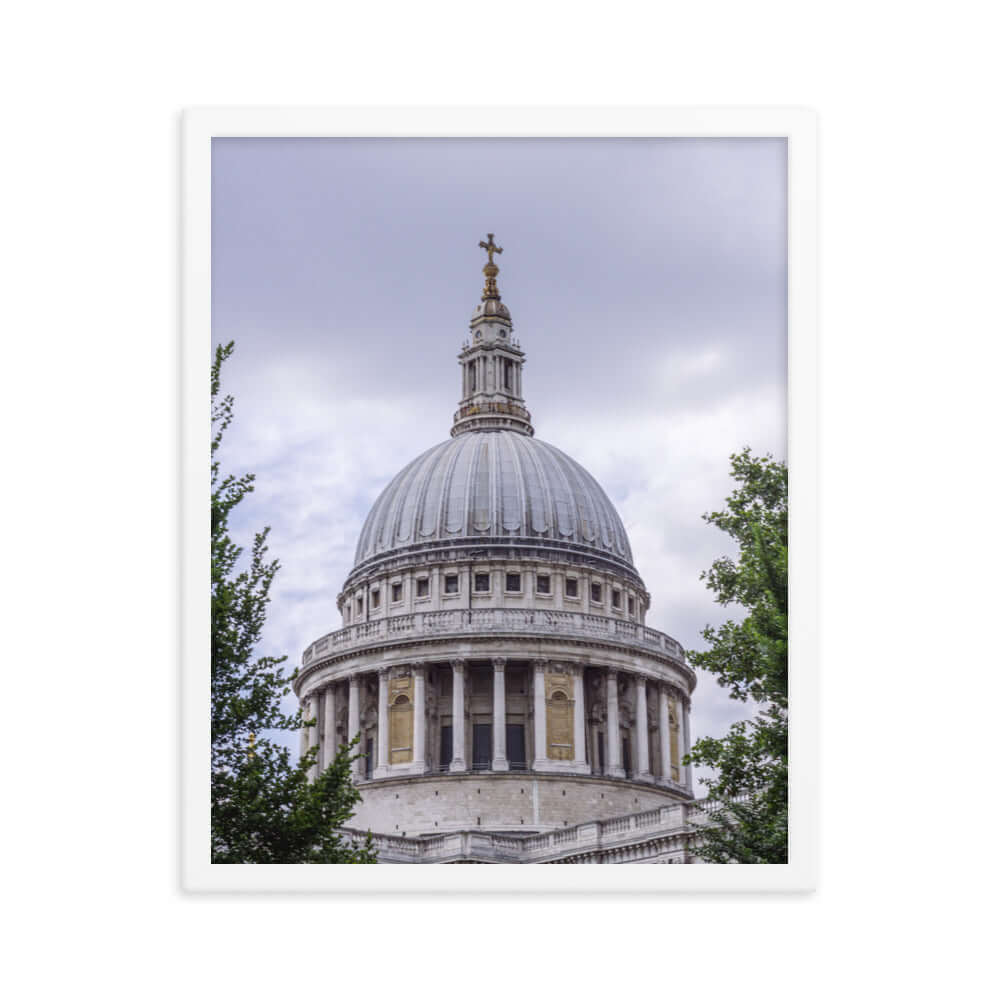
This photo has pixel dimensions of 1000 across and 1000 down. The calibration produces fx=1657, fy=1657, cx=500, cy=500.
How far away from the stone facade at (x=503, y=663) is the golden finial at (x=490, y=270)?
9999 mm

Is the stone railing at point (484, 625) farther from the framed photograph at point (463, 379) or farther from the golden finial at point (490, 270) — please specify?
the golden finial at point (490, 270)

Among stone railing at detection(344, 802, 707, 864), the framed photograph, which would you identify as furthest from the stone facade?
the framed photograph

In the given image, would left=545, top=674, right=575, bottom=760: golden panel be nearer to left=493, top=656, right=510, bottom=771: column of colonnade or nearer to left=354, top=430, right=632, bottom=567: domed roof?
left=493, top=656, right=510, bottom=771: column of colonnade

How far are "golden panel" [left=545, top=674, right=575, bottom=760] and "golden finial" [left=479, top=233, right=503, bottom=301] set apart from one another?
21.6 m

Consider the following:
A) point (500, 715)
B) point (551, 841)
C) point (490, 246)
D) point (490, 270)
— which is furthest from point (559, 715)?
point (490, 270)

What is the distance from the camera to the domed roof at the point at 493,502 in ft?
75.2

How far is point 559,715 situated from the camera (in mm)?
38219

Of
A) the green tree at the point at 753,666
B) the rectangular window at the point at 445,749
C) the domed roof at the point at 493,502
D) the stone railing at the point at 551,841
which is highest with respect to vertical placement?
the domed roof at the point at 493,502

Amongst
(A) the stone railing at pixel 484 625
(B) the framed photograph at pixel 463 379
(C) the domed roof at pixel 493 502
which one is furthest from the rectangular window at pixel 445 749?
(B) the framed photograph at pixel 463 379

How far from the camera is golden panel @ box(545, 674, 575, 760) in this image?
3734 centimetres

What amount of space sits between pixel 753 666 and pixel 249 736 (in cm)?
524

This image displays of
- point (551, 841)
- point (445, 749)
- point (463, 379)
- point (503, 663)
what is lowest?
point (551, 841)

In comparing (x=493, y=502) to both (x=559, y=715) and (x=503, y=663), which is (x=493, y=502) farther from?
(x=559, y=715)
